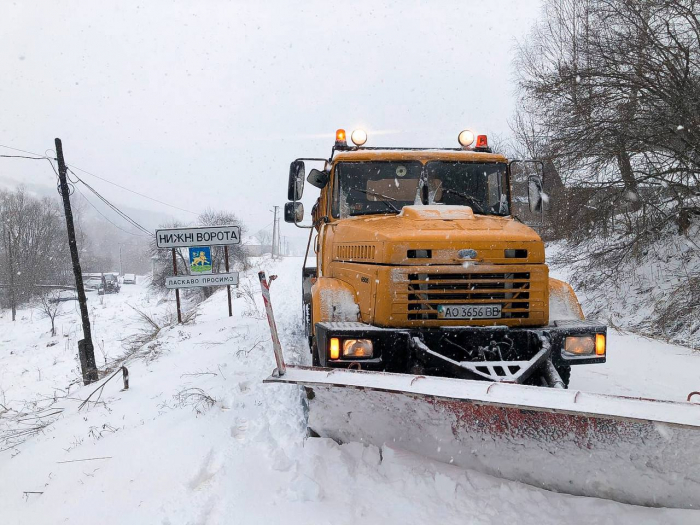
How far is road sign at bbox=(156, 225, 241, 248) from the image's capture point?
31.0ft

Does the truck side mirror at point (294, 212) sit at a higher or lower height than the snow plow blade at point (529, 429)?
higher

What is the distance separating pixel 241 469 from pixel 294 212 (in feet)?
9.61

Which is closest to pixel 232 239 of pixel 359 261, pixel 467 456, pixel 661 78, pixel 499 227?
pixel 359 261

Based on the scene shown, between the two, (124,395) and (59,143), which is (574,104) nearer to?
(124,395)

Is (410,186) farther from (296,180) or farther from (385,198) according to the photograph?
(296,180)

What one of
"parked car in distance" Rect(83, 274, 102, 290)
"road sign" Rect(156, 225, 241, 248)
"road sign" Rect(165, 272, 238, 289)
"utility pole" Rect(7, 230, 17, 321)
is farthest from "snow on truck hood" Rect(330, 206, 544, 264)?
"parked car in distance" Rect(83, 274, 102, 290)

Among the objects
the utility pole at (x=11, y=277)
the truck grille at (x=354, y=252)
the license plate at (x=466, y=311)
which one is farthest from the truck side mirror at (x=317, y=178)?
the utility pole at (x=11, y=277)

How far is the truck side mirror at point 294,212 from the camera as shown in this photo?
5.17 metres

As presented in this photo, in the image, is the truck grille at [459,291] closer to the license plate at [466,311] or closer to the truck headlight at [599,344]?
the license plate at [466,311]

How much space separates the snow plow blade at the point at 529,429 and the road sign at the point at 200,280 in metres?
6.98

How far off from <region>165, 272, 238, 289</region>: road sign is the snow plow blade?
22.9 feet

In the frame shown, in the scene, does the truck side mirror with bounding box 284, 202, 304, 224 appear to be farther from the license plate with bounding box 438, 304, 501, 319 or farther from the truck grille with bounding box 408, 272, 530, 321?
the license plate with bounding box 438, 304, 501, 319

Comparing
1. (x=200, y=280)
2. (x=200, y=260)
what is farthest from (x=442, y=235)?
(x=200, y=260)

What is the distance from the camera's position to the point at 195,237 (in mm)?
9500
